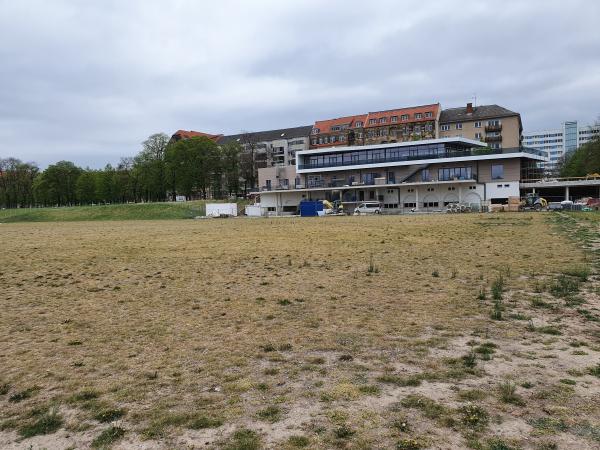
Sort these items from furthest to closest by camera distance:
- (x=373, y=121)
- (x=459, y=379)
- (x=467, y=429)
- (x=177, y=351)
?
(x=373, y=121) < (x=177, y=351) < (x=459, y=379) < (x=467, y=429)

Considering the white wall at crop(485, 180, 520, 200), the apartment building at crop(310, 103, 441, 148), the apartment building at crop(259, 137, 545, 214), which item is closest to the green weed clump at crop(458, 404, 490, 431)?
the apartment building at crop(259, 137, 545, 214)

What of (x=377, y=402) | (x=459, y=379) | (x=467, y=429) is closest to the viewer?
(x=467, y=429)

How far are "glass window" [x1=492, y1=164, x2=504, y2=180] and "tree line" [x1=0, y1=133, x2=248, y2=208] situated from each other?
171 feet

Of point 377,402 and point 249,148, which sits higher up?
point 249,148

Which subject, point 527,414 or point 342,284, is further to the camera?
point 342,284

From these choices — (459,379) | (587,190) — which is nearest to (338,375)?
(459,379)

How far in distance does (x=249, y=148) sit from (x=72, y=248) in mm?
88267

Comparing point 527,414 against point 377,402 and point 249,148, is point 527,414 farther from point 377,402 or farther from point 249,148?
point 249,148

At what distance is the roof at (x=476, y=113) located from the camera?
89062 mm

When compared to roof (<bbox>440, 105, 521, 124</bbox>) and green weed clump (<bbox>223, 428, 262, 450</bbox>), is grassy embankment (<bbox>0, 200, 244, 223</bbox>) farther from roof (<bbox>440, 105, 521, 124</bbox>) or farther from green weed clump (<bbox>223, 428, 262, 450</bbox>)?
green weed clump (<bbox>223, 428, 262, 450</bbox>)

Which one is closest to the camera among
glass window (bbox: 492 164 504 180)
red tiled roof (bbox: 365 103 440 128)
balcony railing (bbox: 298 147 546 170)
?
balcony railing (bbox: 298 147 546 170)

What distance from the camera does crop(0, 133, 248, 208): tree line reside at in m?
94.4

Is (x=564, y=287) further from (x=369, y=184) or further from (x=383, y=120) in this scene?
(x=383, y=120)

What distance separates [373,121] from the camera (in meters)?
101
